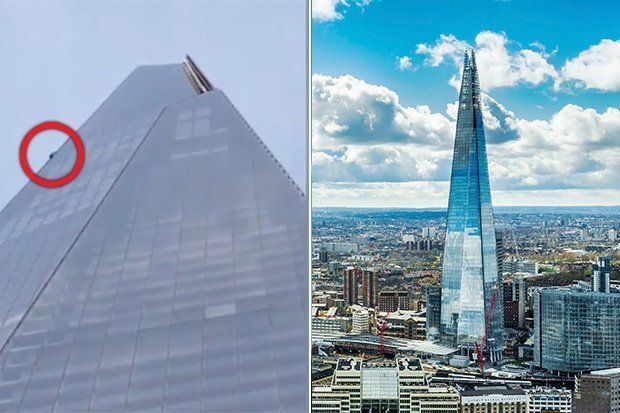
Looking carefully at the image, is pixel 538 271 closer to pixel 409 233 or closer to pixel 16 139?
pixel 409 233

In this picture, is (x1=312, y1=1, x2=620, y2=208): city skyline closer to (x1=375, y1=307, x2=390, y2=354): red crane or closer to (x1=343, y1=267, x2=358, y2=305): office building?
(x1=343, y1=267, x2=358, y2=305): office building

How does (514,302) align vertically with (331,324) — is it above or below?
above

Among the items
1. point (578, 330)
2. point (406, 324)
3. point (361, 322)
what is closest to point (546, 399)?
point (578, 330)

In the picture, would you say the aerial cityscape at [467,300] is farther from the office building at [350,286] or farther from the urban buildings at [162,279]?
the urban buildings at [162,279]

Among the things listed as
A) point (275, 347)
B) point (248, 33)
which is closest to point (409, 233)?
point (275, 347)

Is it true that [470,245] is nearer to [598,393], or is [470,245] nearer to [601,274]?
[601,274]
